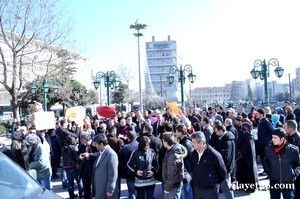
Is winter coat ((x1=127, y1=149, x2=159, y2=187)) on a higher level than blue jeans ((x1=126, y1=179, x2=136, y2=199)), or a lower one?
higher

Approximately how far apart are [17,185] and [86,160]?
121 inches

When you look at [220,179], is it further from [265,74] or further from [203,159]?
[265,74]

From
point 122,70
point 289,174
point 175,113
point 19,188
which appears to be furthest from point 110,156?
point 122,70

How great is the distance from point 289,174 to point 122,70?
55.2 meters

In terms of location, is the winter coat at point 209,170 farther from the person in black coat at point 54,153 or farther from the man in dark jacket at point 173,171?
the person in black coat at point 54,153

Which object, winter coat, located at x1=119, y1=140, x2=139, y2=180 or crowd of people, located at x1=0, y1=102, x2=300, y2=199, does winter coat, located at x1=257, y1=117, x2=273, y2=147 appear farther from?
winter coat, located at x1=119, y1=140, x2=139, y2=180

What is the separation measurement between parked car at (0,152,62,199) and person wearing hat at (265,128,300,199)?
12.0ft

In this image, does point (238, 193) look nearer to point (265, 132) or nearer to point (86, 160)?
point (265, 132)

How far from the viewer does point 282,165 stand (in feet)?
18.0

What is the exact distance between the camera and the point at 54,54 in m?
24.4

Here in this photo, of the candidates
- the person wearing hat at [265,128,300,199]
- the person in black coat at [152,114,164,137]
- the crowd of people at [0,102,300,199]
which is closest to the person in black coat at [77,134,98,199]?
the crowd of people at [0,102,300,199]

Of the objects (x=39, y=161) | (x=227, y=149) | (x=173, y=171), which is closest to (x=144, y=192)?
(x=173, y=171)

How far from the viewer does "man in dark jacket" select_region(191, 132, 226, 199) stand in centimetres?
527

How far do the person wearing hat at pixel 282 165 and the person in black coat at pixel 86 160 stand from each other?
3532 mm
